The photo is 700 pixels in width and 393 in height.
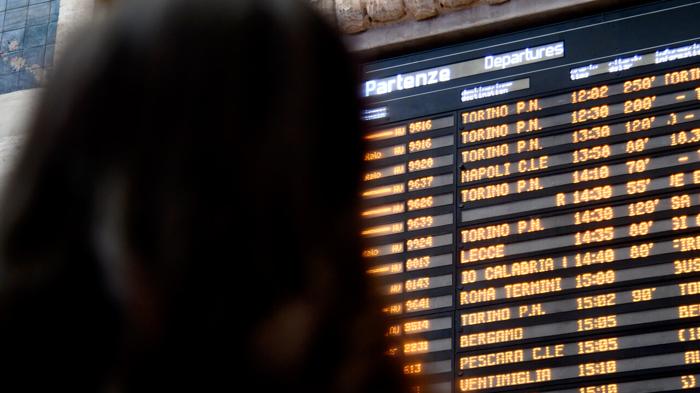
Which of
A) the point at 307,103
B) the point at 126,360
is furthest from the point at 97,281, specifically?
the point at 307,103

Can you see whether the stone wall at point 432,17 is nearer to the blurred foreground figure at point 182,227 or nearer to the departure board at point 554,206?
the departure board at point 554,206

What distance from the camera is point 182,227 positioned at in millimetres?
853

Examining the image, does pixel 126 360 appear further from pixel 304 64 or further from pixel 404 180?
pixel 404 180

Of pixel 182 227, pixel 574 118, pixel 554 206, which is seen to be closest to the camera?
pixel 182 227

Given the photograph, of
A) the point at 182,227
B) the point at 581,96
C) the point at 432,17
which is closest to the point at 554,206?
the point at 581,96

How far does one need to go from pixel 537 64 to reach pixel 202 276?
5.47 metres

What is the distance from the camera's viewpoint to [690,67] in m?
5.76

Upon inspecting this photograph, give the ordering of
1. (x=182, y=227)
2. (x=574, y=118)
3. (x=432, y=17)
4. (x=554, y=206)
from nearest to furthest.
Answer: (x=182, y=227) < (x=554, y=206) < (x=574, y=118) < (x=432, y=17)

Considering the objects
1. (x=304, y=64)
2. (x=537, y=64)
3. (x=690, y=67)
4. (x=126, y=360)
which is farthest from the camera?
(x=537, y=64)

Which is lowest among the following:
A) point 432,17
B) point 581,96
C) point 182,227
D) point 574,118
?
point 182,227

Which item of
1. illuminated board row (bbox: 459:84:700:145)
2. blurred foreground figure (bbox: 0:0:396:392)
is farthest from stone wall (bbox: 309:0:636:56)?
blurred foreground figure (bbox: 0:0:396:392)

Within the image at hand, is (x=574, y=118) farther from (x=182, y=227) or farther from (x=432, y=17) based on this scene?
(x=182, y=227)

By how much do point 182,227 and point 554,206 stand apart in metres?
5.04

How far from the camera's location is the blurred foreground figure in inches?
33.1
